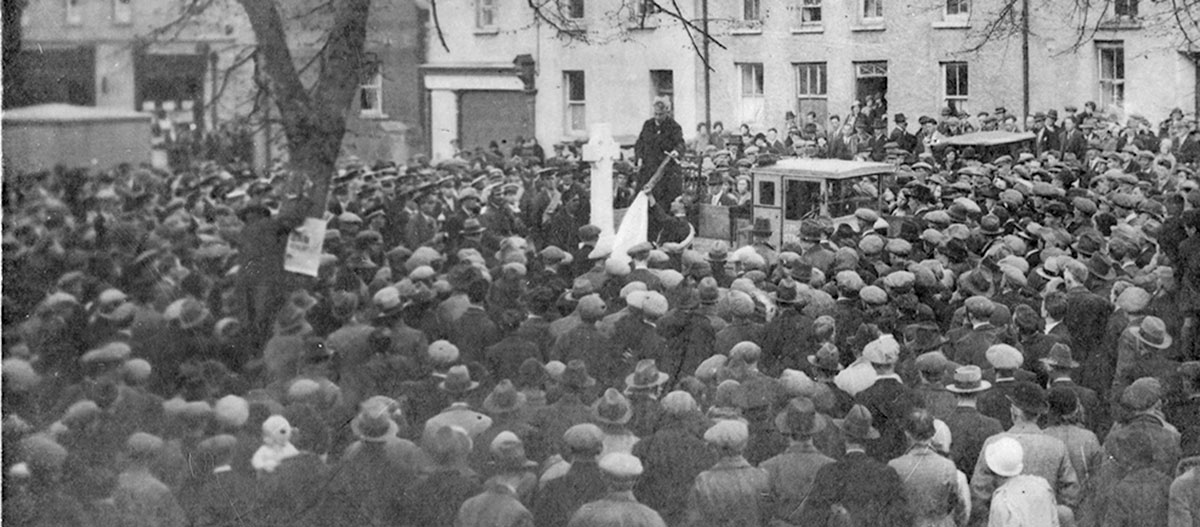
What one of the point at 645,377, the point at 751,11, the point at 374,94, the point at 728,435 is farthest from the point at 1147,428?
the point at 374,94

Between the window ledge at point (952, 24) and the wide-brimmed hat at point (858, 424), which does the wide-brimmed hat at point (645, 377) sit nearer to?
the wide-brimmed hat at point (858, 424)

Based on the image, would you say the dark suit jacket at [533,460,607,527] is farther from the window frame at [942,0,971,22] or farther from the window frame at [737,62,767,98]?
the window frame at [942,0,971,22]

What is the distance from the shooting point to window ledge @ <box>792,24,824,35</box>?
401 inches

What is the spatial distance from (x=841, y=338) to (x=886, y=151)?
313 cm

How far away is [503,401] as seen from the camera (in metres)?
6.94

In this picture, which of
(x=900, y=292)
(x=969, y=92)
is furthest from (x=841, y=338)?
(x=969, y=92)

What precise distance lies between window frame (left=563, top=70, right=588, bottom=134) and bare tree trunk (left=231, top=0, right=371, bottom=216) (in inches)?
72.8

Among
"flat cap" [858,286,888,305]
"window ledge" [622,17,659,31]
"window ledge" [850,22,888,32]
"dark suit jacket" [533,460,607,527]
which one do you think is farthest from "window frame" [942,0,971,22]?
"dark suit jacket" [533,460,607,527]

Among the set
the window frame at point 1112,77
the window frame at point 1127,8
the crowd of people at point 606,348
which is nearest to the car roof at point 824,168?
the crowd of people at point 606,348

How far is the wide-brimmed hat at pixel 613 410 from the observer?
6.68 metres

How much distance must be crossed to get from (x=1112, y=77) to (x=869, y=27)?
2070 millimetres

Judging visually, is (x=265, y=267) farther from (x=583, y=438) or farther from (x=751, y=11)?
(x=751, y=11)

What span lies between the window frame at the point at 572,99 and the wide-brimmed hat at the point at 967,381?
4.45m

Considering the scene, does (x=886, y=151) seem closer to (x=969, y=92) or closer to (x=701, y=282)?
(x=969, y=92)
